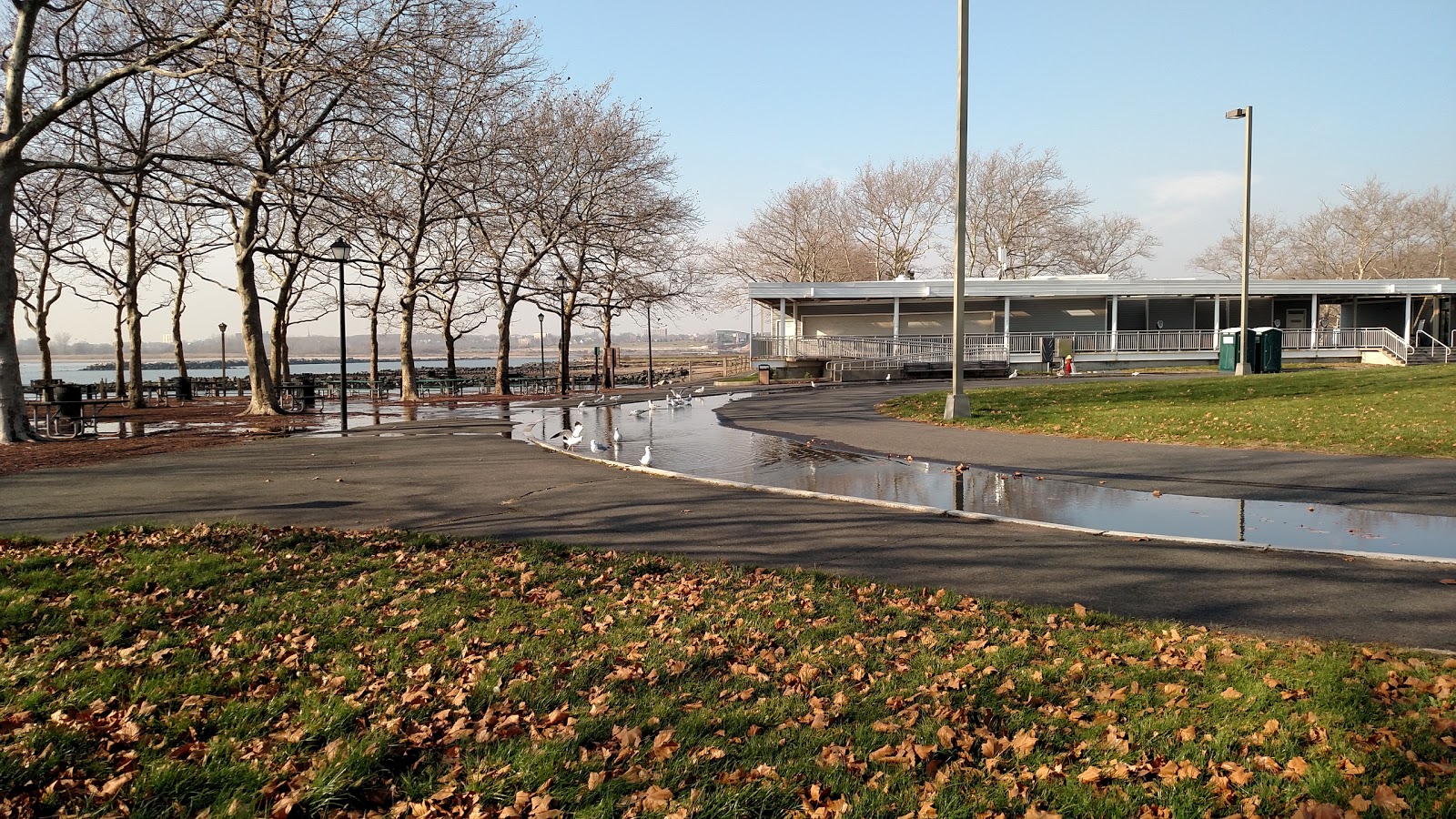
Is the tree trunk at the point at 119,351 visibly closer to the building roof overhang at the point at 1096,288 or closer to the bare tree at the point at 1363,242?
the building roof overhang at the point at 1096,288

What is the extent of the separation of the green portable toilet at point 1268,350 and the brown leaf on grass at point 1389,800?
101 feet

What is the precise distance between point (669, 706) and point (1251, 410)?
1648cm

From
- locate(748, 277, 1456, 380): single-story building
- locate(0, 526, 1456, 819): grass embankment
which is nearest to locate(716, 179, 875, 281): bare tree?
locate(748, 277, 1456, 380): single-story building

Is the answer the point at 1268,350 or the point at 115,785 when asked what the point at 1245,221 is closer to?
the point at 1268,350

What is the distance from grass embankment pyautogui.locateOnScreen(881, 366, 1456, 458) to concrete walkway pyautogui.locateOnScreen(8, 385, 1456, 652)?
3.96ft

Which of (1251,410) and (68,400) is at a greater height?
(68,400)

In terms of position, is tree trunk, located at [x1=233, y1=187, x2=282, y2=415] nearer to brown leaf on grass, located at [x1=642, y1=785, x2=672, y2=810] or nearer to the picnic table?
the picnic table

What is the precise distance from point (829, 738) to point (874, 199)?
69.3 metres

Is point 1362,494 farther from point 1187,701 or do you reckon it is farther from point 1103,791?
point 1103,791

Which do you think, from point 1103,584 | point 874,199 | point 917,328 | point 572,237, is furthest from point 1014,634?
point 874,199

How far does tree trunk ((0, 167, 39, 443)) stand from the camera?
53.3 feet

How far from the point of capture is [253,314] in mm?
25719

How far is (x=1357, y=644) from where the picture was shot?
495 cm

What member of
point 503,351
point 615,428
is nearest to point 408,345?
point 503,351
